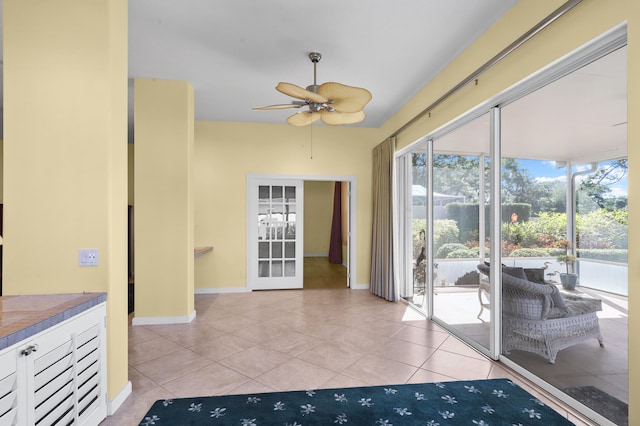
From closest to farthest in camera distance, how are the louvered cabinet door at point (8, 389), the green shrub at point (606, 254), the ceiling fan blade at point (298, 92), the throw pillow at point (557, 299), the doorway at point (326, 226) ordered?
the louvered cabinet door at point (8, 389) < the green shrub at point (606, 254) < the throw pillow at point (557, 299) < the ceiling fan blade at point (298, 92) < the doorway at point (326, 226)

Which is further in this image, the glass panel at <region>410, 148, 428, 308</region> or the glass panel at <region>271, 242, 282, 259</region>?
the glass panel at <region>271, 242, 282, 259</region>

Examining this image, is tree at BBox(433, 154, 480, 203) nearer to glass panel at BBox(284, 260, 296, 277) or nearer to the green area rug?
the green area rug

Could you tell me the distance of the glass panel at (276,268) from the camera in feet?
19.7

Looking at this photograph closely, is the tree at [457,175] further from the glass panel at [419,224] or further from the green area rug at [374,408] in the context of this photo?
the green area rug at [374,408]

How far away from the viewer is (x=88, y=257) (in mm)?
2117

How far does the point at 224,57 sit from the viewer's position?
3.51 metres

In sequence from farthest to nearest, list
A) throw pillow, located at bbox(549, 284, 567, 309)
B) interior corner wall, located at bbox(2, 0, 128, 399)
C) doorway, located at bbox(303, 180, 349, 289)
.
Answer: doorway, located at bbox(303, 180, 349, 289) < throw pillow, located at bbox(549, 284, 567, 309) < interior corner wall, located at bbox(2, 0, 128, 399)

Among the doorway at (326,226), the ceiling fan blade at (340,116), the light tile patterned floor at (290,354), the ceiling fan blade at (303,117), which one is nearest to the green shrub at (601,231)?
the light tile patterned floor at (290,354)

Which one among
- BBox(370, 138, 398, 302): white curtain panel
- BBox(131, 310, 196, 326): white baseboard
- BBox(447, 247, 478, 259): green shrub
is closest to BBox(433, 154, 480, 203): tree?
BBox(447, 247, 478, 259): green shrub

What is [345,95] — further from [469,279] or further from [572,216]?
[469,279]

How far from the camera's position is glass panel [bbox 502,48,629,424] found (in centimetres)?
197

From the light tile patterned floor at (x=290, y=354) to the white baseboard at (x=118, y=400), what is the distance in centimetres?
3

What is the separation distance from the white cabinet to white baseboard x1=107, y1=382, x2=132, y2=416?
48 mm

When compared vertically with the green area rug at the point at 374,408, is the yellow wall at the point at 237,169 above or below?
above
